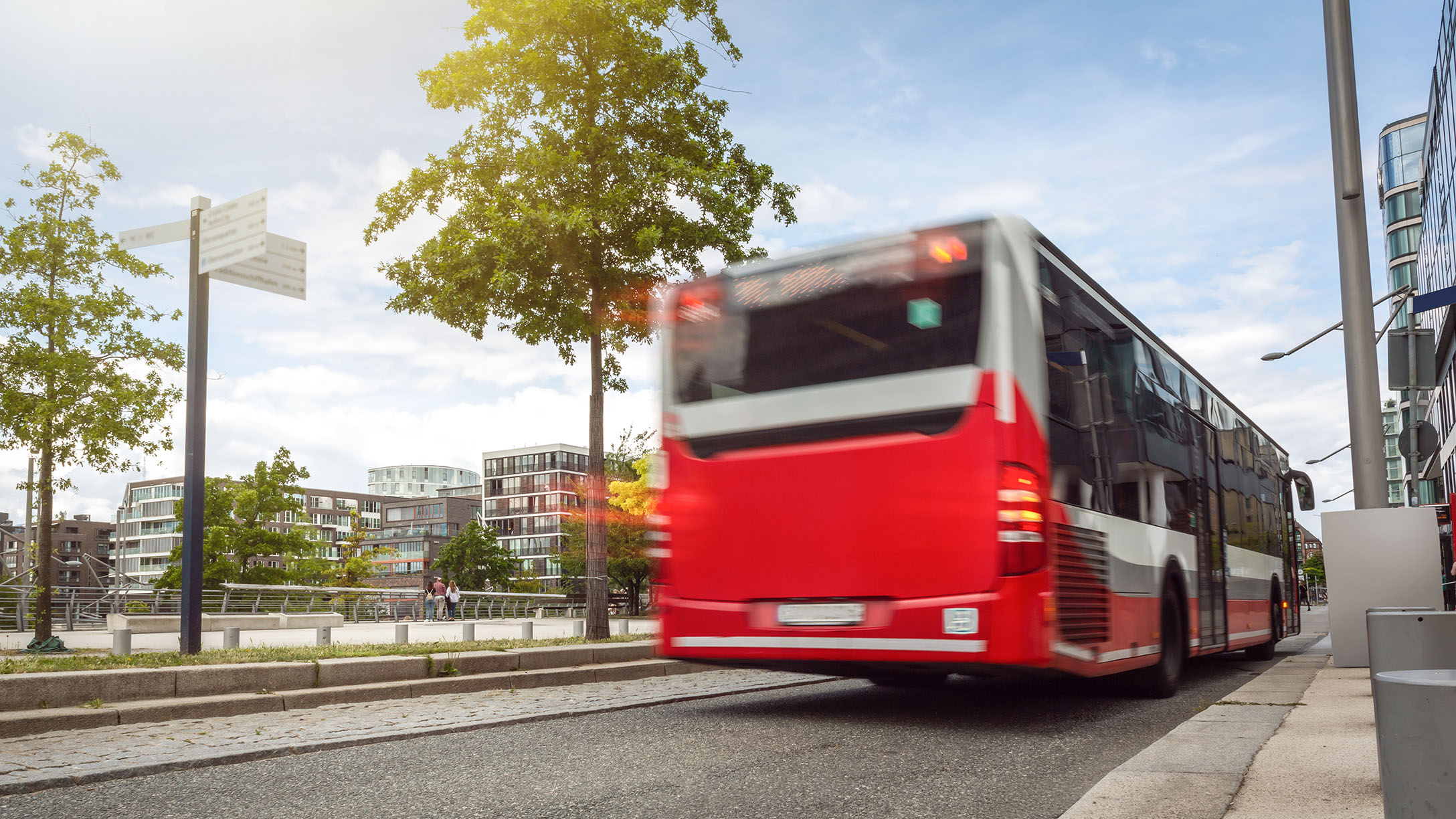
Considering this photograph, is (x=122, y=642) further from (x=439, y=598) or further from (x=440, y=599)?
(x=440, y=599)

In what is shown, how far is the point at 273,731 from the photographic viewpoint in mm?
7145

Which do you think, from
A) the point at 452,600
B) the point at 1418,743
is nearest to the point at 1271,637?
the point at 1418,743

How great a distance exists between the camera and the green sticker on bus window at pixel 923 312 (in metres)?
7.02

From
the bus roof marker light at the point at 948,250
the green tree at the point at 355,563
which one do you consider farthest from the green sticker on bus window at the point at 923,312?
the green tree at the point at 355,563

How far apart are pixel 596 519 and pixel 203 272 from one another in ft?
19.9

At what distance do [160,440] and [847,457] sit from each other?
1454 cm

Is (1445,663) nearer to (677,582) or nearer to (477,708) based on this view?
(677,582)

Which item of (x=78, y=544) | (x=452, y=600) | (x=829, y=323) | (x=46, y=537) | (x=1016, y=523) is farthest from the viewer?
(x=78, y=544)

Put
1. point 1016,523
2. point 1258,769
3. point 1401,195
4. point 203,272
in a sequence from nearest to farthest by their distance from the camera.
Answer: point 1258,769
point 1016,523
point 203,272
point 1401,195

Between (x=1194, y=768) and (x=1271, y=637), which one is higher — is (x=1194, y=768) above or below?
above

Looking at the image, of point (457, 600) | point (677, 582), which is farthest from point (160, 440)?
point (457, 600)

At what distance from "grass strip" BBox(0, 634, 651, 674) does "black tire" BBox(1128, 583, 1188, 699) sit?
20.2 ft

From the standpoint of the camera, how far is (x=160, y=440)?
59.1 feet

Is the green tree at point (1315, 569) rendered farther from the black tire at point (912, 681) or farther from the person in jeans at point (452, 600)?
the black tire at point (912, 681)
